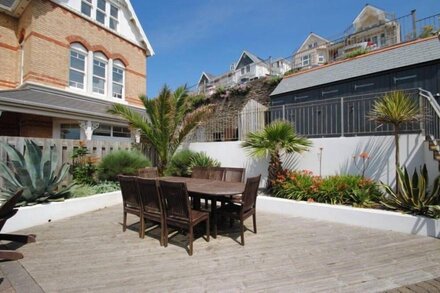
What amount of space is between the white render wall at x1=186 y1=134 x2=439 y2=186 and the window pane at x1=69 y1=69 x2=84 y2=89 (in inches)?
419

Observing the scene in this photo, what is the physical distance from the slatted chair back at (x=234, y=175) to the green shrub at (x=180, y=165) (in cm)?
Result: 342

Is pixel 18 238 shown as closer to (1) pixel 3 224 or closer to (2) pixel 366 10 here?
(1) pixel 3 224

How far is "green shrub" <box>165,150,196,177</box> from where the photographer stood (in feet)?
31.9

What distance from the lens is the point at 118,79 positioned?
1661 centimetres

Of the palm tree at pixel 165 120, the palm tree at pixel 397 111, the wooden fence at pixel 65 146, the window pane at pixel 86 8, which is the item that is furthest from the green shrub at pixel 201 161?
the window pane at pixel 86 8

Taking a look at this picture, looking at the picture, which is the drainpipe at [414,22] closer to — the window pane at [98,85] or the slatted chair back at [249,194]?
the slatted chair back at [249,194]

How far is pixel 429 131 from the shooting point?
6289 mm

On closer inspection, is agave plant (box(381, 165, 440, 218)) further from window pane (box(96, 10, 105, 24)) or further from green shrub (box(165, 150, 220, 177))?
window pane (box(96, 10, 105, 24))

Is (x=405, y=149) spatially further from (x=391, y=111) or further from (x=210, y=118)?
(x=210, y=118)

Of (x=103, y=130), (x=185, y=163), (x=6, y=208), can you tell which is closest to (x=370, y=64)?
(x=185, y=163)

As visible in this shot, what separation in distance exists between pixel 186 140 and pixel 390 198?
8155 mm

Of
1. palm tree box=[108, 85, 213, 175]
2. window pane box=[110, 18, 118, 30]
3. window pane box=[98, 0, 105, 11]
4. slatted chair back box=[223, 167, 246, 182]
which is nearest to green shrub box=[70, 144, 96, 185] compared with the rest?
palm tree box=[108, 85, 213, 175]

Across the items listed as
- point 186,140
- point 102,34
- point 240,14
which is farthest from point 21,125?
point 240,14

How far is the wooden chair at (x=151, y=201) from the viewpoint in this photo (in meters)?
4.32
